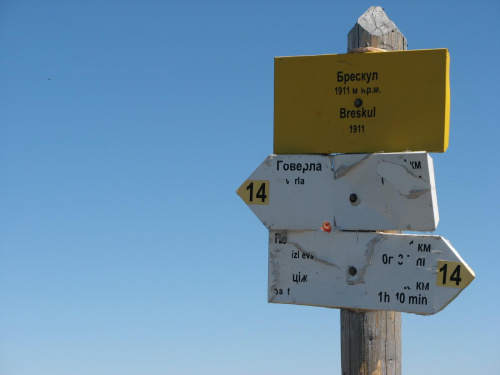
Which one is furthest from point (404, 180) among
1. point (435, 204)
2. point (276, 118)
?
point (276, 118)

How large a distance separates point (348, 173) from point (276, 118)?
574 millimetres

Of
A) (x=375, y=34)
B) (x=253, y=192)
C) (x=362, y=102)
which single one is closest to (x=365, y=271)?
(x=253, y=192)

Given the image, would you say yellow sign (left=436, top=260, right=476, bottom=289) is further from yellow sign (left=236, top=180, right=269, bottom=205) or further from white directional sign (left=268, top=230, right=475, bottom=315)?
yellow sign (left=236, top=180, right=269, bottom=205)

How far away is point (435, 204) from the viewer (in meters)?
4.12

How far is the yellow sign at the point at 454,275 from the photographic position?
13.1ft

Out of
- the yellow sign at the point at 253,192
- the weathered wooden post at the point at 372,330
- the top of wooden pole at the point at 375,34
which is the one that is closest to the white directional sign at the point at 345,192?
the yellow sign at the point at 253,192

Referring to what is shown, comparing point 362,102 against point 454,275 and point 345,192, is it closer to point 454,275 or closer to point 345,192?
point 345,192

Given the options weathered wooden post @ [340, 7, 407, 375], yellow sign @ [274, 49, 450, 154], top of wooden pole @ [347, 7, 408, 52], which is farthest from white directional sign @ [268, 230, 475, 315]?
top of wooden pole @ [347, 7, 408, 52]

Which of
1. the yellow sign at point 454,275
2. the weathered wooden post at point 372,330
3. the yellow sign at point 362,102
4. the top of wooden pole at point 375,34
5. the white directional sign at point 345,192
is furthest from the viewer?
the top of wooden pole at point 375,34

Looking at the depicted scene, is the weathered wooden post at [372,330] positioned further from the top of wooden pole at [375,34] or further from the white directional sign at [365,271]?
the white directional sign at [365,271]

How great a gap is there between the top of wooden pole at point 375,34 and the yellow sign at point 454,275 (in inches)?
51.6

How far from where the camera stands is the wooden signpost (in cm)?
412

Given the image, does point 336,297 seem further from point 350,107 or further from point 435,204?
point 350,107

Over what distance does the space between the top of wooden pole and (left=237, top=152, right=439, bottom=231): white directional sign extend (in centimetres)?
70
